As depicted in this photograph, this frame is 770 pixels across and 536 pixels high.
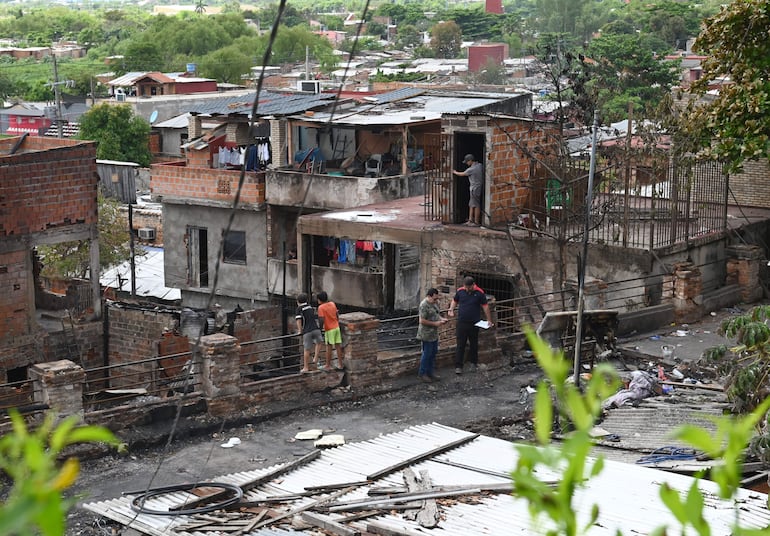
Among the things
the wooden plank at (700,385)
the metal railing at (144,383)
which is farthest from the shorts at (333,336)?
the wooden plank at (700,385)

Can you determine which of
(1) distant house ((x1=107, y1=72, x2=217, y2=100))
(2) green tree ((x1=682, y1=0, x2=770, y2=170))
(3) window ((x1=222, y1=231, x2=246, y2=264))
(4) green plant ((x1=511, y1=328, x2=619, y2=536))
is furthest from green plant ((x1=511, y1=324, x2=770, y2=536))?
(1) distant house ((x1=107, y1=72, x2=217, y2=100))

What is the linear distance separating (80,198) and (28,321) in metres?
2.94

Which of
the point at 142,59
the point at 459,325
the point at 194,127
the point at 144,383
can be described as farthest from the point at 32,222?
the point at 142,59

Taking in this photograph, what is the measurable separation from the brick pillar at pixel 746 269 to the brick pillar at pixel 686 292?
2330 millimetres

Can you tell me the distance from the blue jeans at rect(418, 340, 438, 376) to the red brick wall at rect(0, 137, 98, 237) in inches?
417

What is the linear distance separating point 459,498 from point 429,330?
5.71 meters

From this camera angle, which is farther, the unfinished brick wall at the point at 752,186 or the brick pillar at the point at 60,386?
the unfinished brick wall at the point at 752,186

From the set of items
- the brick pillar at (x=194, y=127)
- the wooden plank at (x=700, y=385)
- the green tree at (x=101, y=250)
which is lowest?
the green tree at (x=101, y=250)

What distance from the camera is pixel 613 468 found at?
36.7 feet

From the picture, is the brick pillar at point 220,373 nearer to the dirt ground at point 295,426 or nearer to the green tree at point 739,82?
→ the dirt ground at point 295,426

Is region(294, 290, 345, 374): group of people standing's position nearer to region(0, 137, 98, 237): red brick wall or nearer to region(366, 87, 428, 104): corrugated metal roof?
region(0, 137, 98, 237): red brick wall

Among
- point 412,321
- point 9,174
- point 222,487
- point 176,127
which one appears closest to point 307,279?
point 412,321

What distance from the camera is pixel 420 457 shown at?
12.1m

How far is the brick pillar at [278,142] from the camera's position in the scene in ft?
103
